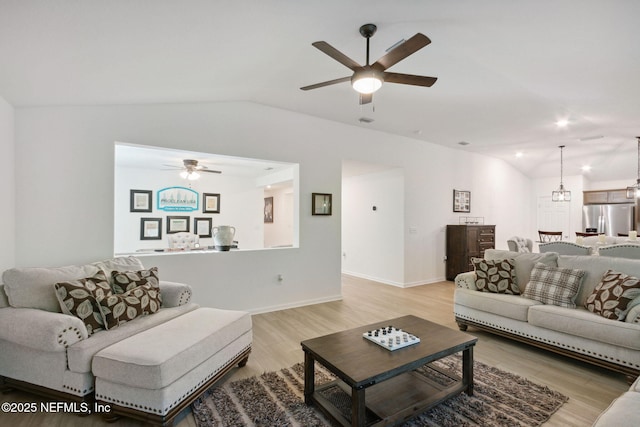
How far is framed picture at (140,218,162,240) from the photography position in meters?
6.67

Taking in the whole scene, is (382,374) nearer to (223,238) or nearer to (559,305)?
(559,305)

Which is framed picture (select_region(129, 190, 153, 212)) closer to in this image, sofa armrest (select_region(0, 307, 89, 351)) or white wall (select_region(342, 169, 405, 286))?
white wall (select_region(342, 169, 405, 286))

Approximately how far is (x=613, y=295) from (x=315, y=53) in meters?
3.34

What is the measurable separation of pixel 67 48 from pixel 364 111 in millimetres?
3462

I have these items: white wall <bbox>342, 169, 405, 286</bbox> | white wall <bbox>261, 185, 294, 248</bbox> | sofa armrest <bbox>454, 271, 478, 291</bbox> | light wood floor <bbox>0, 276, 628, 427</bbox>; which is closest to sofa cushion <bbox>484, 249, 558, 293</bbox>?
sofa armrest <bbox>454, 271, 478, 291</bbox>

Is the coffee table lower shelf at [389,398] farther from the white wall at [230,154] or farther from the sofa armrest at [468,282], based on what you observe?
the white wall at [230,154]

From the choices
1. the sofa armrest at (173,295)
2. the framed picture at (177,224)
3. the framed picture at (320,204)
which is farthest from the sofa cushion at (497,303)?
the framed picture at (177,224)

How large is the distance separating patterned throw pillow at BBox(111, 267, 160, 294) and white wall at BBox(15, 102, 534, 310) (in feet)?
2.46

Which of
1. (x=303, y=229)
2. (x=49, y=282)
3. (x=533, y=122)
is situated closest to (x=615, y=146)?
(x=533, y=122)

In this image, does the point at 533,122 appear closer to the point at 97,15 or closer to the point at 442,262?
the point at 442,262

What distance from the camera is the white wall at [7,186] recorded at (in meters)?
2.68

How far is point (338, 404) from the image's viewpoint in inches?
82.4

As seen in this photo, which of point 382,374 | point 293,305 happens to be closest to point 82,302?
point 382,374

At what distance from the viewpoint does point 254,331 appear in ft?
11.7
